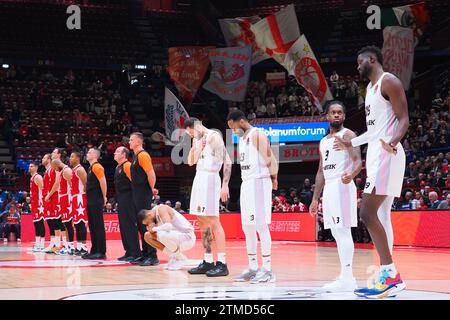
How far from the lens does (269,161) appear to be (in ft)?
29.7

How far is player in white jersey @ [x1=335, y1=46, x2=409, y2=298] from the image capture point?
6.62 m

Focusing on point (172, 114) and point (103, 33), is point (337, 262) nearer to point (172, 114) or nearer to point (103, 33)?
point (172, 114)

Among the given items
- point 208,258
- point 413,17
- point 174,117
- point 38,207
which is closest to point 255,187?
point 208,258

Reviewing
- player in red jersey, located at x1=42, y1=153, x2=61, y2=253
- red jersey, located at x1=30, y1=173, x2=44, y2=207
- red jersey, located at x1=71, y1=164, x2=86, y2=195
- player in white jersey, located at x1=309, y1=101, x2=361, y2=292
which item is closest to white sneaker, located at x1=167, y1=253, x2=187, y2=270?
player in white jersey, located at x1=309, y1=101, x2=361, y2=292

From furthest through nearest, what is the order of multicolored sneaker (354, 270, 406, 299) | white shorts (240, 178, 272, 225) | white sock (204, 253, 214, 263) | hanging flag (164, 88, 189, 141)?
hanging flag (164, 88, 189, 141)
white sock (204, 253, 214, 263)
white shorts (240, 178, 272, 225)
multicolored sneaker (354, 270, 406, 299)

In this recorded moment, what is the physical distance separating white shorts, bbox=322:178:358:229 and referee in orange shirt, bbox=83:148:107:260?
624 cm

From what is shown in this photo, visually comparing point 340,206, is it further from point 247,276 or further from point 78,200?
point 78,200

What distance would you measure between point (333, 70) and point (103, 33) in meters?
10.7

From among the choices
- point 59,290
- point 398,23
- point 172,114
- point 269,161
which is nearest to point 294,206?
point 172,114

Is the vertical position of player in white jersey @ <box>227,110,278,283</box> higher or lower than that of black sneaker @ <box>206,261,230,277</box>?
higher

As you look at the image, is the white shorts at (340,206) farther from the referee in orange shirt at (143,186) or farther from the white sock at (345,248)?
the referee in orange shirt at (143,186)

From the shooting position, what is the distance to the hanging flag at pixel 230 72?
2914 centimetres

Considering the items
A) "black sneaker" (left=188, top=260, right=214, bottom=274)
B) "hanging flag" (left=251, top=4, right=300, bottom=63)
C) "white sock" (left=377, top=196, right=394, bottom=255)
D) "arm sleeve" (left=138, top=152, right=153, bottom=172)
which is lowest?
"black sneaker" (left=188, top=260, right=214, bottom=274)

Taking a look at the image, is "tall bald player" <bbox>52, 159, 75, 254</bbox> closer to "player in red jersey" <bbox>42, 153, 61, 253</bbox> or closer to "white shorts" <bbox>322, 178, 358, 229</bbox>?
"player in red jersey" <bbox>42, 153, 61, 253</bbox>
